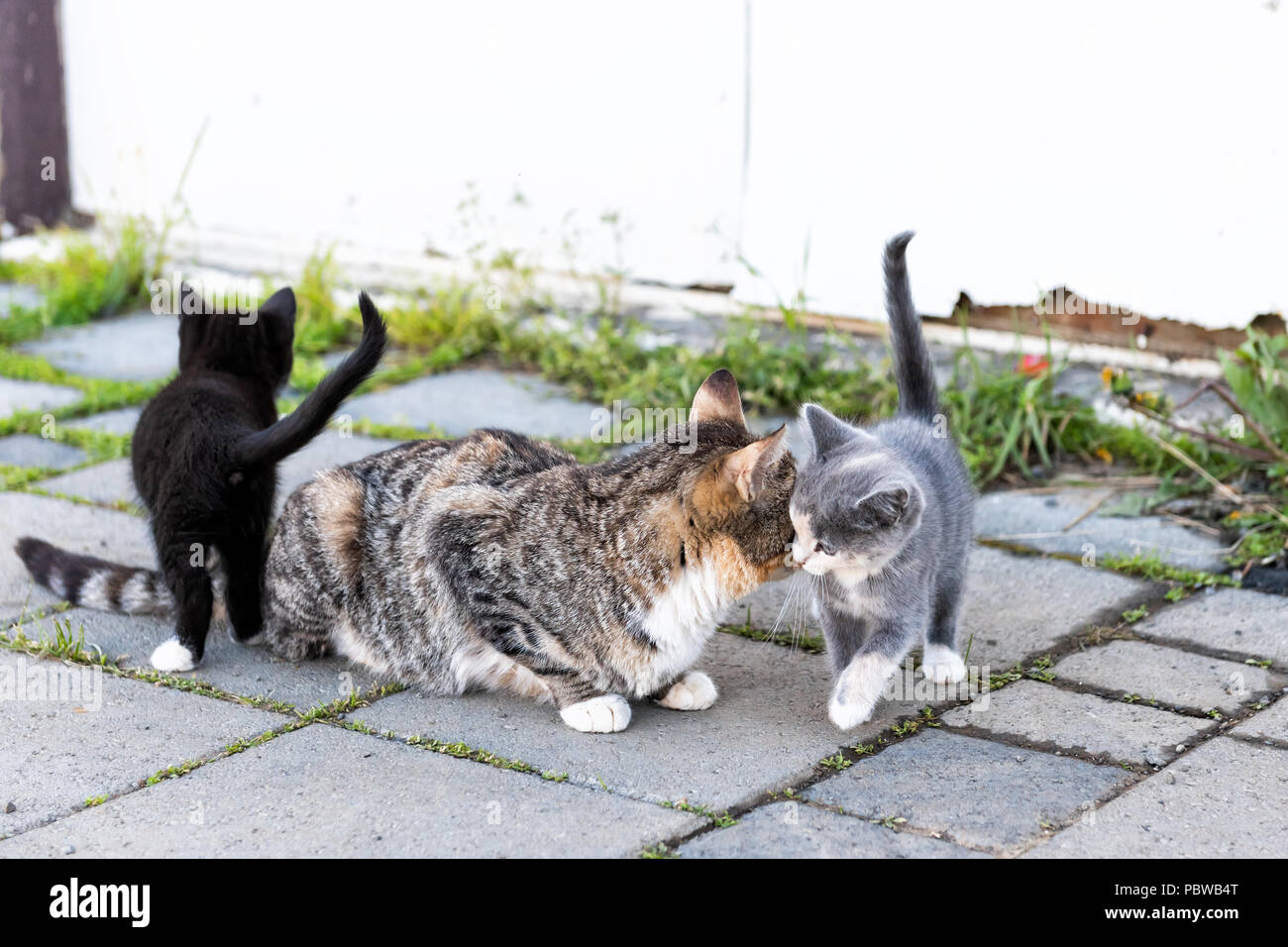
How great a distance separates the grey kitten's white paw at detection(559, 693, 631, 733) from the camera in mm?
3590

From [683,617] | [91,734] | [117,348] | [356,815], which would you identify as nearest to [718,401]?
[683,617]

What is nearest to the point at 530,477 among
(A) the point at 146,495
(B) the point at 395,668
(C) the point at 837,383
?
(B) the point at 395,668

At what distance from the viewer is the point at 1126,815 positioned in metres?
3.10

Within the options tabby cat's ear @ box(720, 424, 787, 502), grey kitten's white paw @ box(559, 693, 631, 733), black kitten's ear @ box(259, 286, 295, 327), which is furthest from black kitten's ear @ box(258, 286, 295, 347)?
tabby cat's ear @ box(720, 424, 787, 502)

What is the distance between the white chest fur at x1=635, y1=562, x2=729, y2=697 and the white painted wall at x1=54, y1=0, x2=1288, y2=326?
11.2ft

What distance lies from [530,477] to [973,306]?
3.36 meters

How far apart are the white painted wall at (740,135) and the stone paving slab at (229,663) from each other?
3.62 metres

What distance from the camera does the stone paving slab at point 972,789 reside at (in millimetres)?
3076

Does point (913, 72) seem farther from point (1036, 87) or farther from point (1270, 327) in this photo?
point (1270, 327)

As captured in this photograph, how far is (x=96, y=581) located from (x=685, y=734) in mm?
1943

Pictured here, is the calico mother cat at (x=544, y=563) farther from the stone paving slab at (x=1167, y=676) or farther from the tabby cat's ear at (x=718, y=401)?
the stone paving slab at (x=1167, y=676)

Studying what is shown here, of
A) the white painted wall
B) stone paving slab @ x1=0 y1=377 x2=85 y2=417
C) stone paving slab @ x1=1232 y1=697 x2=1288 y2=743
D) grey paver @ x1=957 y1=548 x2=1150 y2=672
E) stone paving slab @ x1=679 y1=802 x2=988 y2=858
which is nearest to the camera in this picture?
stone paving slab @ x1=679 y1=802 x2=988 y2=858

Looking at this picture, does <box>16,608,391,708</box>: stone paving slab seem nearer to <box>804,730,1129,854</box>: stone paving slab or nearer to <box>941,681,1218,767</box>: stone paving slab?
<box>804,730,1129,854</box>: stone paving slab
